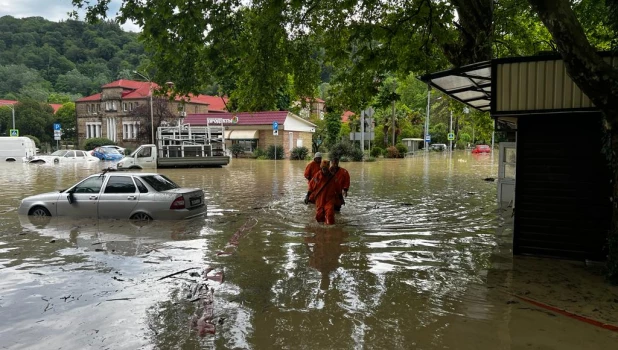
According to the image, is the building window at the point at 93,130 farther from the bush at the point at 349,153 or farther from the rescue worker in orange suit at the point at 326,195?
the rescue worker in orange suit at the point at 326,195

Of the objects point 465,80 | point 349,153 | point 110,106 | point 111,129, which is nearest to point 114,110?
point 110,106

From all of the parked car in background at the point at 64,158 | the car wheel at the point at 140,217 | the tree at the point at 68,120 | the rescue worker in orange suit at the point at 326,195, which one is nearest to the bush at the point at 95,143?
the tree at the point at 68,120

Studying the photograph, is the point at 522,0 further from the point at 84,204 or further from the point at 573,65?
the point at 84,204

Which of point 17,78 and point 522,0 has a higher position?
point 17,78

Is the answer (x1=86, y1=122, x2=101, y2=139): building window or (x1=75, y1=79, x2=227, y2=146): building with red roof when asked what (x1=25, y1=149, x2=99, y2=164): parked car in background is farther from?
(x1=86, y1=122, x2=101, y2=139): building window

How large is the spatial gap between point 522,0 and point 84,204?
Result: 12967mm

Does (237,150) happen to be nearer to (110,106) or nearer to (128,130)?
(128,130)

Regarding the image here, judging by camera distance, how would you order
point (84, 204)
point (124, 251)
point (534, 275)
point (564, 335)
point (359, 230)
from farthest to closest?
point (84, 204) → point (359, 230) → point (124, 251) → point (534, 275) → point (564, 335)

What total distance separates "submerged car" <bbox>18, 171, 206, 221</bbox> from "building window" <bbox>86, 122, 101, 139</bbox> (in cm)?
6164

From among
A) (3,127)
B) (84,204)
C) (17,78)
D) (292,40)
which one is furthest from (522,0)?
(17,78)

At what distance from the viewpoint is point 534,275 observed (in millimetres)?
6816

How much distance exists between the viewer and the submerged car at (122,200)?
430 inches

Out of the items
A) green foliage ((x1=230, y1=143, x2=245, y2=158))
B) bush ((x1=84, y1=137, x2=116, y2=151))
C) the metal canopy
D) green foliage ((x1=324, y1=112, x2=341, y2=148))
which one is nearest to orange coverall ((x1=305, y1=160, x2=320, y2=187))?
the metal canopy

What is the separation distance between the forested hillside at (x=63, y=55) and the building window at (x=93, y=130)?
31.9m
